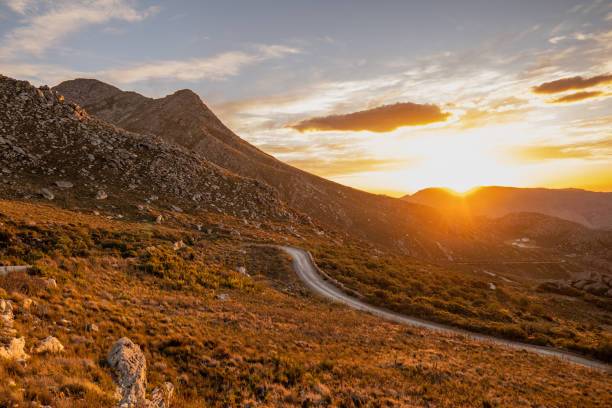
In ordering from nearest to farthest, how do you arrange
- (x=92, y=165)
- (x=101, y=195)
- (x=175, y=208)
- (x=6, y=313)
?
(x=6, y=313)
(x=101, y=195)
(x=92, y=165)
(x=175, y=208)

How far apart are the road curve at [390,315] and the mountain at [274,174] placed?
6529 centimetres

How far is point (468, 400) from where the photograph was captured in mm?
11781

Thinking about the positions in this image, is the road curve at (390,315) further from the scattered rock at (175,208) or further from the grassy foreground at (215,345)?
the scattered rock at (175,208)

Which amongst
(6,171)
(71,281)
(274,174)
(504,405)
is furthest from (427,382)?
(274,174)

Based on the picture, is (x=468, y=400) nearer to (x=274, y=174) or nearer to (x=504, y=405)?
(x=504, y=405)

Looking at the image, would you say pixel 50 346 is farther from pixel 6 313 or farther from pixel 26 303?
pixel 26 303

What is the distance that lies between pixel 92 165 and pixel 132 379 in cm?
5366

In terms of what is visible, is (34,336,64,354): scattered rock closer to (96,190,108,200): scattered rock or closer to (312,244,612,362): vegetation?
(312,244,612,362): vegetation

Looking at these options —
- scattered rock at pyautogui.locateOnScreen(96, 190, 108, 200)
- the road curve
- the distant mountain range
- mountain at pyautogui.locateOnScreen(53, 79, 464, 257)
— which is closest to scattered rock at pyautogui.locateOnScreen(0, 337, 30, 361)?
the road curve

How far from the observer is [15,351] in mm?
7438

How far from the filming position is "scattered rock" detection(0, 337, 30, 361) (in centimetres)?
709

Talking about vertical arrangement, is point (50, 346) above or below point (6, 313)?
below

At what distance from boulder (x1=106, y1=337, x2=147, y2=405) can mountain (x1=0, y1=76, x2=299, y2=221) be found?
37.5 meters

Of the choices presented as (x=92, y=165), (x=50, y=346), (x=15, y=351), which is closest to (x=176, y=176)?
(x=92, y=165)
